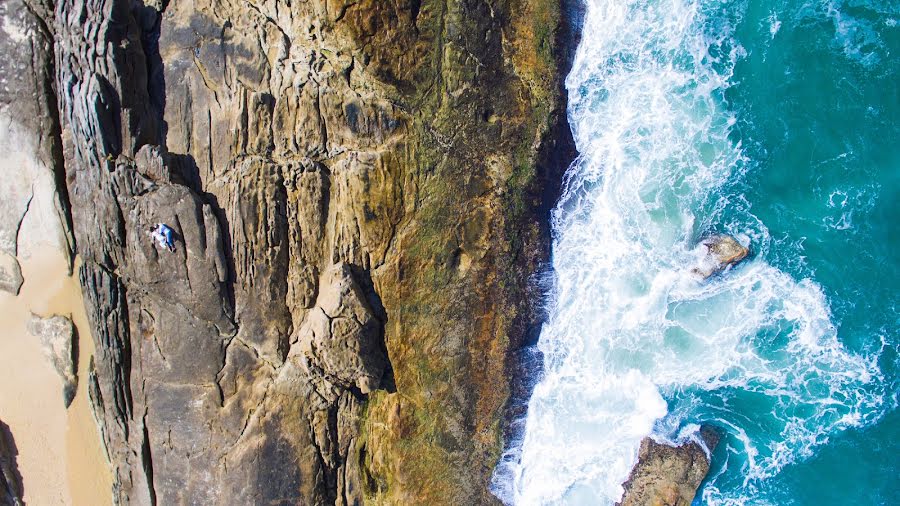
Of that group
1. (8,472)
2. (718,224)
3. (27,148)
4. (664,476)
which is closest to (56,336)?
(8,472)

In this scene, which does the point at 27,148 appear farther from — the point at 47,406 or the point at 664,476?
the point at 664,476

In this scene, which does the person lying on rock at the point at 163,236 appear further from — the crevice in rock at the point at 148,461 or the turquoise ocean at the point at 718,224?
the turquoise ocean at the point at 718,224

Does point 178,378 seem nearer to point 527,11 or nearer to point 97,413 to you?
point 97,413

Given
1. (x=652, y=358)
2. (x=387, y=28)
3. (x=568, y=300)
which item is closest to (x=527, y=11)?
(x=387, y=28)

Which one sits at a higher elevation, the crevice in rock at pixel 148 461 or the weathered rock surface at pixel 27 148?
the weathered rock surface at pixel 27 148

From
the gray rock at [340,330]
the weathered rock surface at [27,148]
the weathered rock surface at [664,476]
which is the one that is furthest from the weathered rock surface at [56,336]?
the weathered rock surface at [664,476]

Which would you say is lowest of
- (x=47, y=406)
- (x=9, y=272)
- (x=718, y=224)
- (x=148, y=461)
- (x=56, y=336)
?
(x=148, y=461)
